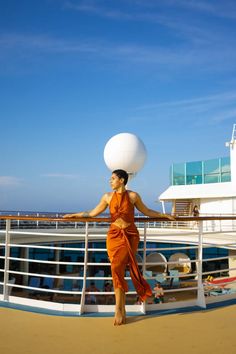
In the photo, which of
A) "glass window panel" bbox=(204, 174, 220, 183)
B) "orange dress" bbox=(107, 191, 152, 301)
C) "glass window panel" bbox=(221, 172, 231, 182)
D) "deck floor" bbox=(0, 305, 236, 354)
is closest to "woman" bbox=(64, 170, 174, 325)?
"orange dress" bbox=(107, 191, 152, 301)

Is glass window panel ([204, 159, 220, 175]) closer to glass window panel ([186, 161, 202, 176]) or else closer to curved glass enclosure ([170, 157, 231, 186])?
curved glass enclosure ([170, 157, 231, 186])

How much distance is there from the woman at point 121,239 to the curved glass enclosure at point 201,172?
1951cm

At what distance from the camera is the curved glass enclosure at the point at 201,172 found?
73.7 feet

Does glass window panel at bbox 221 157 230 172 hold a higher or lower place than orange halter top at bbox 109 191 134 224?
higher

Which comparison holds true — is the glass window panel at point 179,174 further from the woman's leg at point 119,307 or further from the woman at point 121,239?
the woman's leg at point 119,307

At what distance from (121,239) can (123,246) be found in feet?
0.26

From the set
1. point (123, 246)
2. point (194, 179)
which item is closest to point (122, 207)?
point (123, 246)

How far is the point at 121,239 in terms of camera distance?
3.72 meters

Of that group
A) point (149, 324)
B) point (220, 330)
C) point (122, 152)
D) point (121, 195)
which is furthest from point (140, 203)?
point (122, 152)

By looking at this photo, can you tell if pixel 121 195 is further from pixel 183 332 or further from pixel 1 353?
pixel 1 353

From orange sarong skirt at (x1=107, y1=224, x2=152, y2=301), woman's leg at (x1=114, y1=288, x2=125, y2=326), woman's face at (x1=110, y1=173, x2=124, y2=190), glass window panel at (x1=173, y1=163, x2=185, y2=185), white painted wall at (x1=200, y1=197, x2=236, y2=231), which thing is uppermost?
glass window panel at (x1=173, y1=163, x2=185, y2=185)

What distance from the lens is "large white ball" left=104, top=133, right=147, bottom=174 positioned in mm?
8023

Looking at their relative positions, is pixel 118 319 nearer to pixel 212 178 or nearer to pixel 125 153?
pixel 125 153

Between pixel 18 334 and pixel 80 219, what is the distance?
1.26 meters
